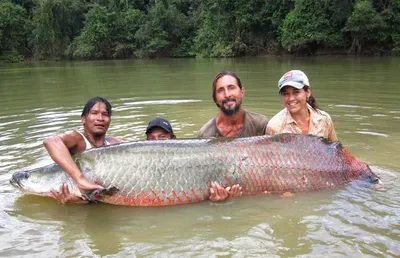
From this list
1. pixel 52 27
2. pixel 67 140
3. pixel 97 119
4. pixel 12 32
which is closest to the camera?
pixel 67 140

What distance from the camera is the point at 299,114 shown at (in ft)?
12.9

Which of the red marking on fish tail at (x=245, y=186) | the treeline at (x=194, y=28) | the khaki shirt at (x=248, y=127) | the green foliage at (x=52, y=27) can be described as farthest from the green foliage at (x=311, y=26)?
the red marking on fish tail at (x=245, y=186)

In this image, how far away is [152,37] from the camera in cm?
4128

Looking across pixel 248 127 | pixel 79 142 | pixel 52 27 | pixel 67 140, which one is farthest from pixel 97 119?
pixel 52 27

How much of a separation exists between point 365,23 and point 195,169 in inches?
1021

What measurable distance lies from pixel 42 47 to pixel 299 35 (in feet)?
92.3

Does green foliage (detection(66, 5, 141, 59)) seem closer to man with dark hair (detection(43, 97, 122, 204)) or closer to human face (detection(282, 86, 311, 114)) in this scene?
man with dark hair (detection(43, 97, 122, 204))

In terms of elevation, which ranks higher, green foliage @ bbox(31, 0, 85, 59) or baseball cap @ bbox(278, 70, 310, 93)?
green foliage @ bbox(31, 0, 85, 59)

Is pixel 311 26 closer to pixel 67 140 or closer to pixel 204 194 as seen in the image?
pixel 204 194

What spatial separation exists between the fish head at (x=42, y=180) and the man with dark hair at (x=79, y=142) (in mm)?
70

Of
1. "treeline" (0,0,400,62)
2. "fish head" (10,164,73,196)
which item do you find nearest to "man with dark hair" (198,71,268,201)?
"fish head" (10,164,73,196)

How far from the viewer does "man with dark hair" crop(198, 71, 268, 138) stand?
156 inches

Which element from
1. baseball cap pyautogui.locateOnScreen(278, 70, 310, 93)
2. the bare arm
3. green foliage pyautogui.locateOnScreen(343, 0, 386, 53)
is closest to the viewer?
the bare arm

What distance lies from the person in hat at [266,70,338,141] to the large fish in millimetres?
396
